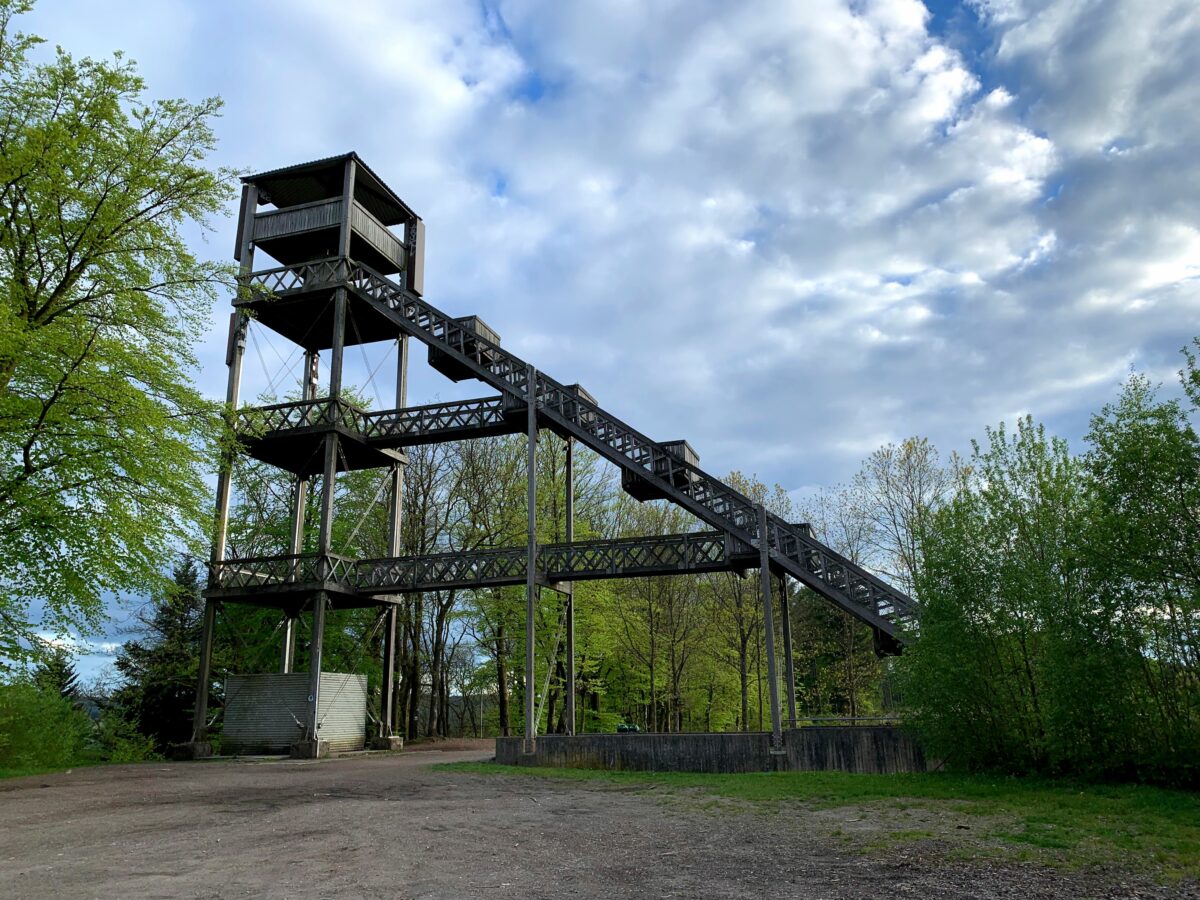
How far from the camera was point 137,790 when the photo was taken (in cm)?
1484

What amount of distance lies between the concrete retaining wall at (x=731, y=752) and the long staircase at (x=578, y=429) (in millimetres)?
2286

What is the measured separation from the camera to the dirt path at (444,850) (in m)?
6.88

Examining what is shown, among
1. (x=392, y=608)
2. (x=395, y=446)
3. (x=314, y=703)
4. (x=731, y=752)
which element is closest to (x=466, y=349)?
(x=395, y=446)

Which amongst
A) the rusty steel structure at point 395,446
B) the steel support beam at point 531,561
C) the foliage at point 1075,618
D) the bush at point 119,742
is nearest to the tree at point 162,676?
the bush at point 119,742

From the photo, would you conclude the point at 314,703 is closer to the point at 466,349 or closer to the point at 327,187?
the point at 466,349

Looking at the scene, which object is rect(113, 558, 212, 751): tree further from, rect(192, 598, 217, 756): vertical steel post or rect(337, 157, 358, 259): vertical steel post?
rect(337, 157, 358, 259): vertical steel post

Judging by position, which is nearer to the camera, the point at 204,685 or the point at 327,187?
the point at 204,685

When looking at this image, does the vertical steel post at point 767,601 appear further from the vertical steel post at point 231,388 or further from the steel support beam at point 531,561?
the vertical steel post at point 231,388

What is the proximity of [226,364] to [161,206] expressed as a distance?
10479mm

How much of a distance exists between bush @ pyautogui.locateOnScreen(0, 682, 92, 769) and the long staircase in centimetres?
1090

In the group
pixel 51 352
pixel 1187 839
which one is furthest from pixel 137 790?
pixel 1187 839

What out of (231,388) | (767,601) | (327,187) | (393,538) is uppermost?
(327,187)

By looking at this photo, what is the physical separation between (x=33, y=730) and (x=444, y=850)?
54.3ft

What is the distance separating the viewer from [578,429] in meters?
22.5
